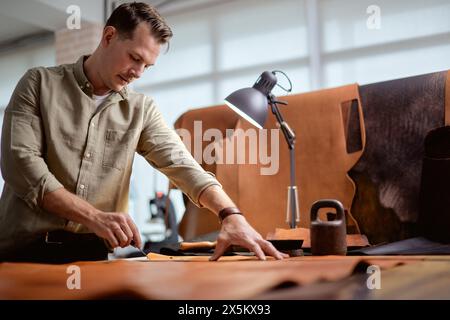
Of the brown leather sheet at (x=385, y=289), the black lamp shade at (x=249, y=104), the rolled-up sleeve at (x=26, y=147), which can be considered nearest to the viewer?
the brown leather sheet at (x=385, y=289)

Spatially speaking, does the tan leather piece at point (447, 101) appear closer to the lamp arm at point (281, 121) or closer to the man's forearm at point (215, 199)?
the lamp arm at point (281, 121)

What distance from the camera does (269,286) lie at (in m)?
0.58

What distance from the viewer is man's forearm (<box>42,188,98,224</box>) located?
101cm

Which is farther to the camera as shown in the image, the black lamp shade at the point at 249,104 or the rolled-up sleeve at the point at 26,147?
the black lamp shade at the point at 249,104

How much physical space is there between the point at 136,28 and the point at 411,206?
1.11 metres

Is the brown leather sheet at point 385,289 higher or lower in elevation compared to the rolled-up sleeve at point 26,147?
lower

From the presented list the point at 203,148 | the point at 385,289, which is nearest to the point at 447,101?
the point at 203,148

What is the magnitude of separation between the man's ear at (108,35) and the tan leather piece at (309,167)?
896 millimetres

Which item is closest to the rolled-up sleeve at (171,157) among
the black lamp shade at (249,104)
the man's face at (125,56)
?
the man's face at (125,56)

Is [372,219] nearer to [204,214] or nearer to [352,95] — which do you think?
[352,95]

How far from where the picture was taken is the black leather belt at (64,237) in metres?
1.19

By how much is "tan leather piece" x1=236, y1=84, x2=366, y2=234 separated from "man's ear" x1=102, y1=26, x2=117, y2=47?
2.94ft

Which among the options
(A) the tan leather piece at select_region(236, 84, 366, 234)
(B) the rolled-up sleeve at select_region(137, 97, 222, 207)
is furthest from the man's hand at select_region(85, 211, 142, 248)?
(A) the tan leather piece at select_region(236, 84, 366, 234)

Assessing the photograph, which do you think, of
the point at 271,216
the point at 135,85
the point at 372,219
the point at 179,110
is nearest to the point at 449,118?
the point at 372,219
